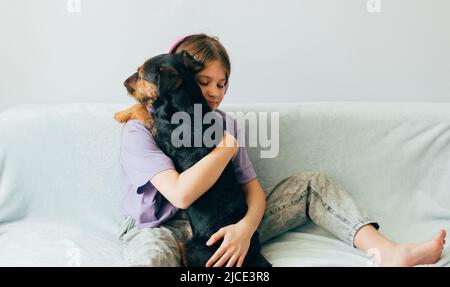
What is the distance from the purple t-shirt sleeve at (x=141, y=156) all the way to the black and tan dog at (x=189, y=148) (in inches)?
0.7

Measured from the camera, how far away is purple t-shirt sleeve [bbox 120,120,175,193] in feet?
3.69

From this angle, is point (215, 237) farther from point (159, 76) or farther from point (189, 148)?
point (159, 76)

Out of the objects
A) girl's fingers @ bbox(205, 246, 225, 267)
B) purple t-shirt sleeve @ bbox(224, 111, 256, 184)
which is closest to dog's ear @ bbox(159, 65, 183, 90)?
purple t-shirt sleeve @ bbox(224, 111, 256, 184)

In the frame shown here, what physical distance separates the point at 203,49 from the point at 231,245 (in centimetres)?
43

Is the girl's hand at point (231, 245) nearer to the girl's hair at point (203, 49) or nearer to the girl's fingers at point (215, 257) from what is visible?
the girl's fingers at point (215, 257)

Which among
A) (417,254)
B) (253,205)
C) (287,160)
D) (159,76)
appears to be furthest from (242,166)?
(417,254)

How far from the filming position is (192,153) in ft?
3.62

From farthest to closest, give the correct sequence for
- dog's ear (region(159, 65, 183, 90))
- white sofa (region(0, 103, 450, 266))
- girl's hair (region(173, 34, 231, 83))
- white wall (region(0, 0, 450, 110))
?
white wall (region(0, 0, 450, 110))
white sofa (region(0, 103, 450, 266))
girl's hair (region(173, 34, 231, 83))
dog's ear (region(159, 65, 183, 90))

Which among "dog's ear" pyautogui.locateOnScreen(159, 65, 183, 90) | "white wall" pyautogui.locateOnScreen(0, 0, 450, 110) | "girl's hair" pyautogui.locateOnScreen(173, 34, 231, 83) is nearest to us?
"dog's ear" pyautogui.locateOnScreen(159, 65, 183, 90)

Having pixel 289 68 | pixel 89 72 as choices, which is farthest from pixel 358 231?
pixel 89 72

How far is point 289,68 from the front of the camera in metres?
1.58

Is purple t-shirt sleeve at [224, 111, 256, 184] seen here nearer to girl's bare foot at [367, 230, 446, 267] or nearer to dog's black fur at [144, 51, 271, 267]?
dog's black fur at [144, 51, 271, 267]

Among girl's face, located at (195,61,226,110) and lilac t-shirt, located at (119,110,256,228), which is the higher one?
girl's face, located at (195,61,226,110)

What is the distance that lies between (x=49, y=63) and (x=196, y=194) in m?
0.74
